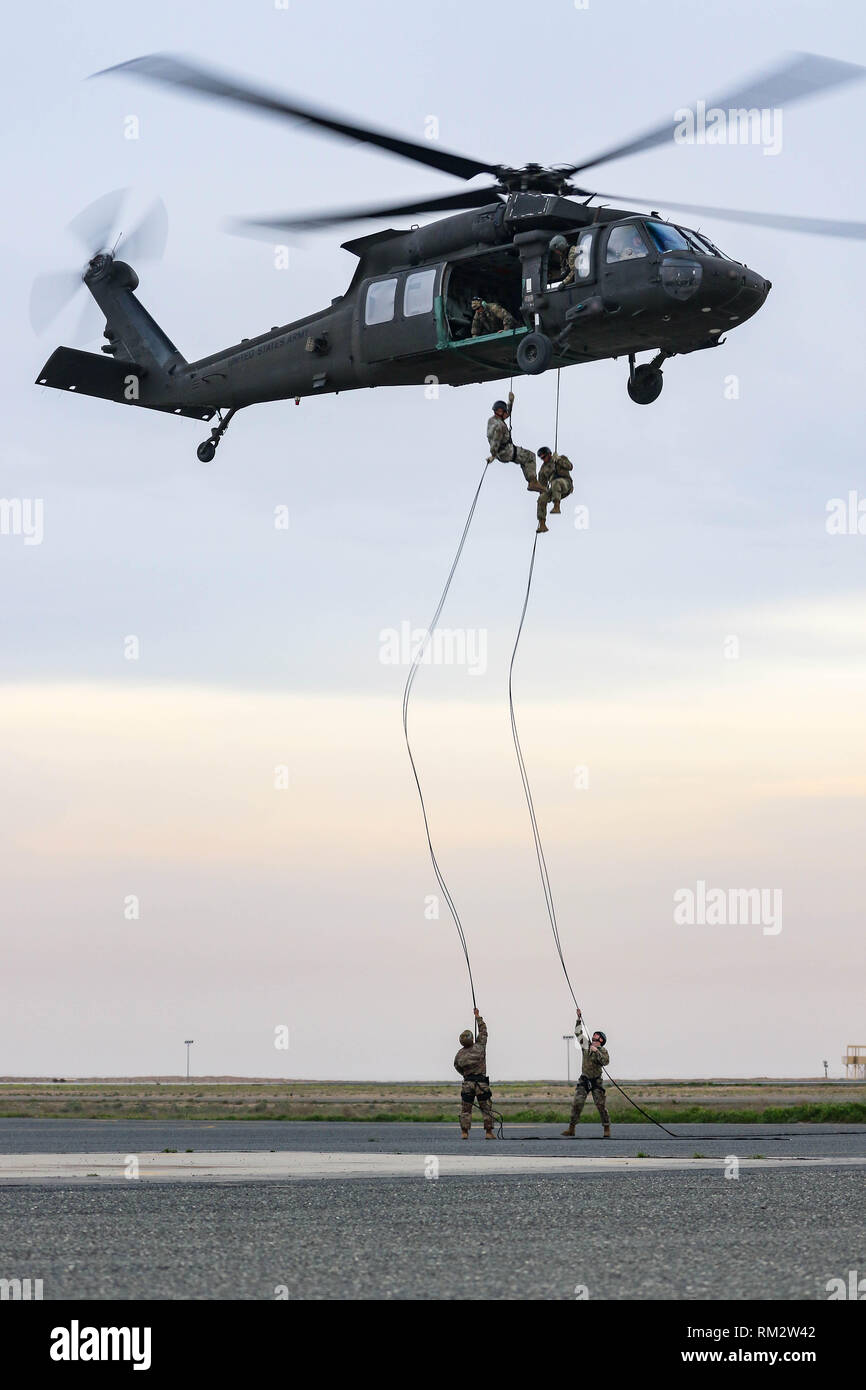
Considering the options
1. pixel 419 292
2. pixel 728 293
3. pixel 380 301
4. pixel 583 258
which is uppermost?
pixel 380 301

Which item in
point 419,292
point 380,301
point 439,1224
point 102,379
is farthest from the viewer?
point 102,379

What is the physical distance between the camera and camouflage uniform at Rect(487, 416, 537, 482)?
70.2 feet

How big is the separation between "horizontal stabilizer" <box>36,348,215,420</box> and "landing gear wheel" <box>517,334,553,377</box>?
8.05m

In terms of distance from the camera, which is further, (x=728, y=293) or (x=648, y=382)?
(x=648, y=382)

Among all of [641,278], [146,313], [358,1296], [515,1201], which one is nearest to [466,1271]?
[358,1296]

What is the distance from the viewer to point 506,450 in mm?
21516

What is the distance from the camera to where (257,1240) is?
39.9ft

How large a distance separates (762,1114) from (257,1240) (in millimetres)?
29069

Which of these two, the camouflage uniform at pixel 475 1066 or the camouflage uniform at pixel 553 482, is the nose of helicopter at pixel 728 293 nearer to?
the camouflage uniform at pixel 553 482

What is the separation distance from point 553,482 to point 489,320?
2.72 m

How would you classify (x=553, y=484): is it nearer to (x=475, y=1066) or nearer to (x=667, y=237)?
(x=667, y=237)

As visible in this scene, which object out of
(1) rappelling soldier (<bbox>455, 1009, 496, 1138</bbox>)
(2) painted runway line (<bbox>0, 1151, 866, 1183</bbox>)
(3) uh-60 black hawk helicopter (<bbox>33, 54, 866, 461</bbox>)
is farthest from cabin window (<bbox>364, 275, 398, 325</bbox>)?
(2) painted runway line (<bbox>0, 1151, 866, 1183</bbox>)

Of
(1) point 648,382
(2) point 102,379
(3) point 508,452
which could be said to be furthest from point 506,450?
(2) point 102,379
